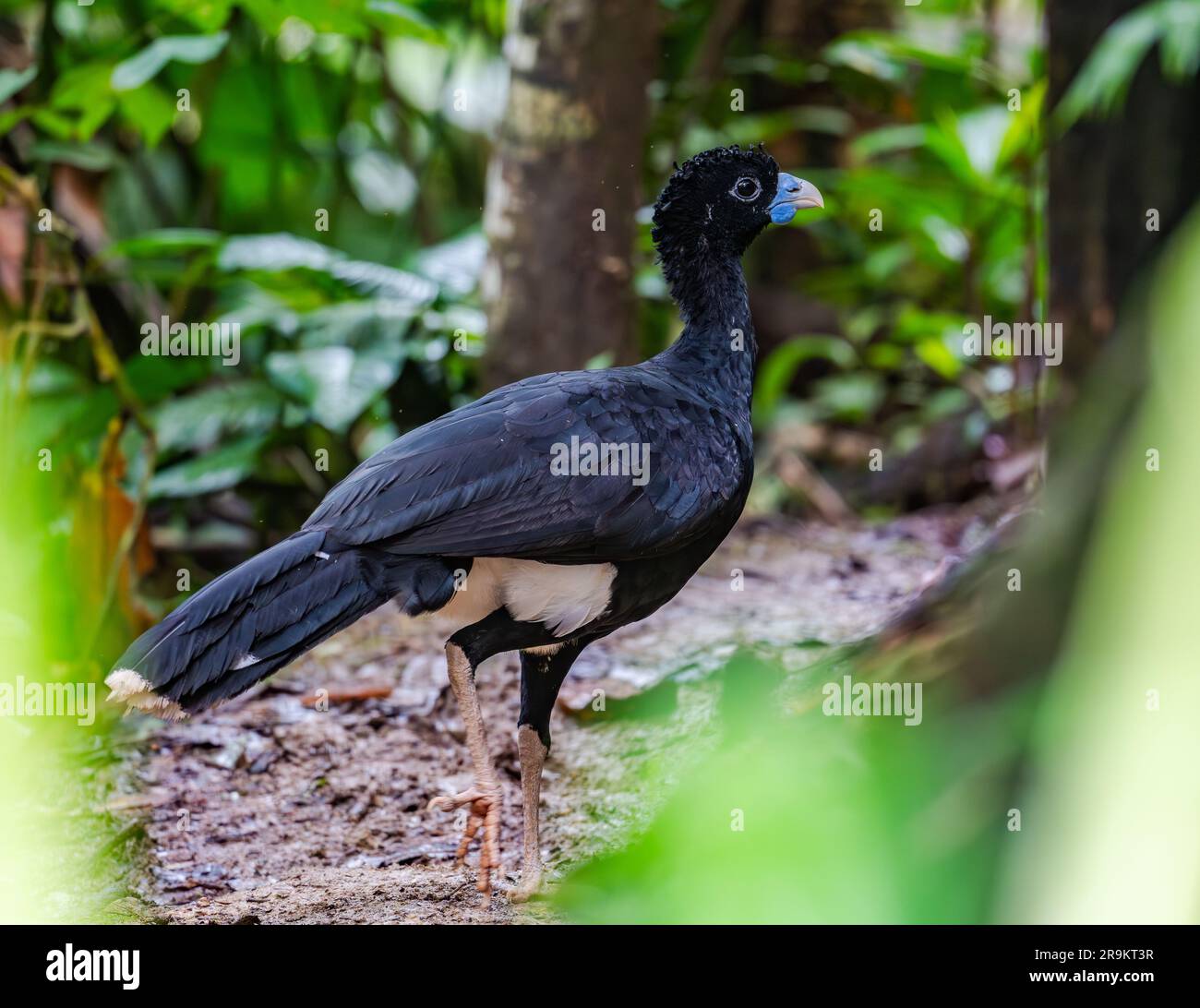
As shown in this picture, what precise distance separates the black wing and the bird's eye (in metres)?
0.68

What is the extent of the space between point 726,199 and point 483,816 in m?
→ 1.89

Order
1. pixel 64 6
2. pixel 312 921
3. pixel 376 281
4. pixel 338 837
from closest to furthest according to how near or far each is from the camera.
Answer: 1. pixel 312 921
2. pixel 338 837
3. pixel 376 281
4. pixel 64 6

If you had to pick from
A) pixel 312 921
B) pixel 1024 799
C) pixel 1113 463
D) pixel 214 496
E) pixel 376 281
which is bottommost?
pixel 312 921

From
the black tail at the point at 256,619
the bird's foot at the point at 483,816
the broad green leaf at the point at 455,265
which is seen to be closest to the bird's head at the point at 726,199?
the black tail at the point at 256,619

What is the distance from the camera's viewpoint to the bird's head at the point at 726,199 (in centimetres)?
373

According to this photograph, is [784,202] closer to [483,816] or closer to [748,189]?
[748,189]

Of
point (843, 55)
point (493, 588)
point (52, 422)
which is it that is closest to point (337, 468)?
point (52, 422)

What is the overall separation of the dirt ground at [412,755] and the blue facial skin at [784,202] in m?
1.41

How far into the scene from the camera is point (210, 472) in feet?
18.7

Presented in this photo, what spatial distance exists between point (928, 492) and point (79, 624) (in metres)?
4.57

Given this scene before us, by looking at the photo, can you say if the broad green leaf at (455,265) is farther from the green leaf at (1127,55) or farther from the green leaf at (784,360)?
the green leaf at (1127,55)

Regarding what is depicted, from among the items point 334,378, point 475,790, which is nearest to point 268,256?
point 334,378

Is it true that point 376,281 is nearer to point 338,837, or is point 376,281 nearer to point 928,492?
point 338,837

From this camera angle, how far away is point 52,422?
5.66 meters
